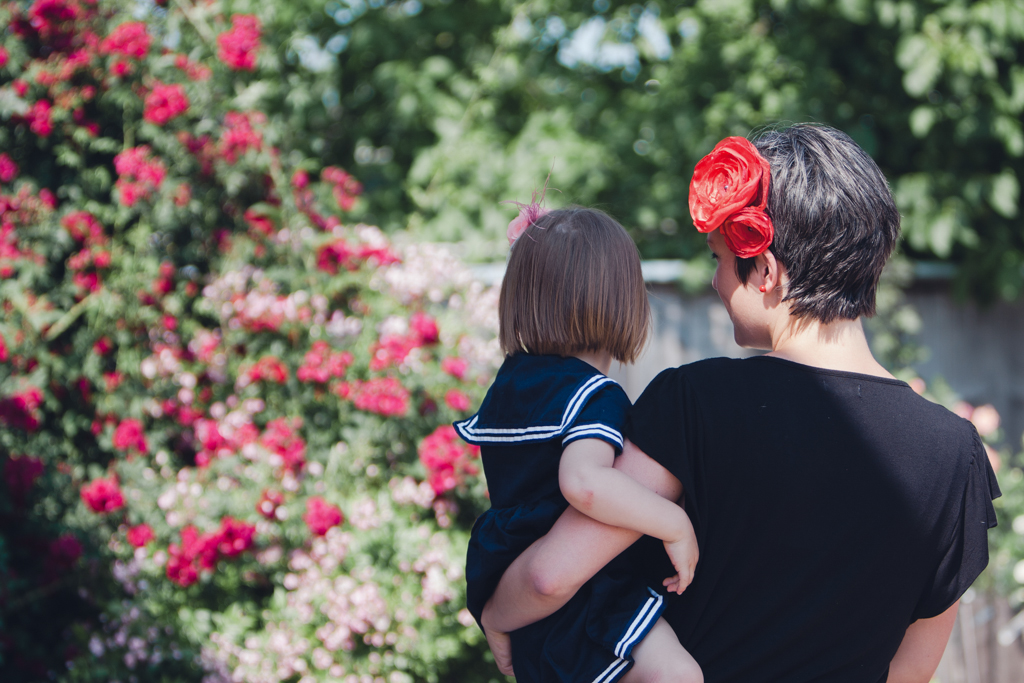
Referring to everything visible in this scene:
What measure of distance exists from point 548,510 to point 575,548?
129mm

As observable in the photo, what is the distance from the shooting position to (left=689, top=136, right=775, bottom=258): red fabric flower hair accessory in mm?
1004

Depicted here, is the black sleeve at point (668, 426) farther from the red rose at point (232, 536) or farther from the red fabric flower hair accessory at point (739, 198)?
the red rose at point (232, 536)

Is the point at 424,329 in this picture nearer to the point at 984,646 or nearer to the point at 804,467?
the point at 804,467

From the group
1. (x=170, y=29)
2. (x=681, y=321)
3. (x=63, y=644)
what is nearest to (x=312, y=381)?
(x=63, y=644)

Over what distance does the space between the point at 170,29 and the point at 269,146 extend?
74 cm

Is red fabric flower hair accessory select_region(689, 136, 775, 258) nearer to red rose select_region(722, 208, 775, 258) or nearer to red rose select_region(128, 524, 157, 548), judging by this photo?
red rose select_region(722, 208, 775, 258)

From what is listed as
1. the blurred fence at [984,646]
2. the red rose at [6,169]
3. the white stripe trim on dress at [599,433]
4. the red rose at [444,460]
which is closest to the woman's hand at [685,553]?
the white stripe trim on dress at [599,433]

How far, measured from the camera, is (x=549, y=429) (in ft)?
3.71

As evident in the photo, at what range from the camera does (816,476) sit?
95cm

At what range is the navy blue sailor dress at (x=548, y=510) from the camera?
1064mm

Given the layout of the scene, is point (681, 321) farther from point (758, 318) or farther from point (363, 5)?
point (758, 318)

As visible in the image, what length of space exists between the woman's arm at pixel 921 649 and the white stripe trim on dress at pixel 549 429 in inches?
23.4

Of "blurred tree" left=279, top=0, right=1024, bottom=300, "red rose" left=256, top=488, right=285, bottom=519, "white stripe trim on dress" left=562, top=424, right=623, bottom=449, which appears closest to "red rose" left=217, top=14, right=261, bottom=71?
"blurred tree" left=279, top=0, right=1024, bottom=300

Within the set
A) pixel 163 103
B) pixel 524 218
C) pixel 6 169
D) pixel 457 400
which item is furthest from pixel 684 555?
pixel 6 169
